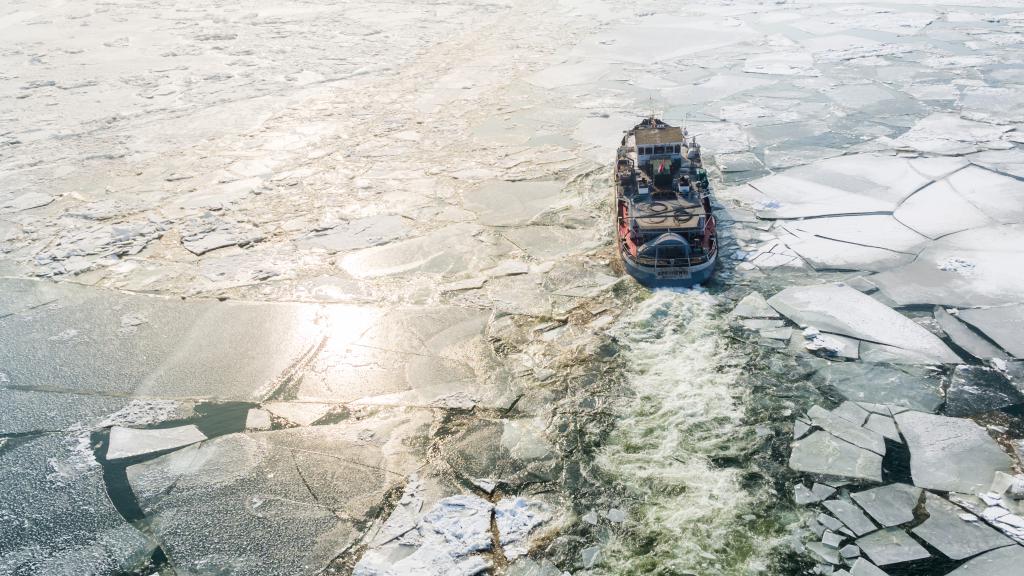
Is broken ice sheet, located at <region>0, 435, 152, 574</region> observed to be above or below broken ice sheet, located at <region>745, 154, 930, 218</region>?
below

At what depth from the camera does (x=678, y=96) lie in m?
17.0

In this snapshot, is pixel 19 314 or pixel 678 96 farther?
pixel 678 96

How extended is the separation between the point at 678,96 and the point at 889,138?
5383mm

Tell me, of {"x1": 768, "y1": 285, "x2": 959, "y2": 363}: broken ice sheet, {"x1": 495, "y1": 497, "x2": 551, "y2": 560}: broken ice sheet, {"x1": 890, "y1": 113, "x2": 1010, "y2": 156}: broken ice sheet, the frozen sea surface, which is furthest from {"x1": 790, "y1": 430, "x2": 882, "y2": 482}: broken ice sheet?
{"x1": 890, "y1": 113, "x2": 1010, "y2": 156}: broken ice sheet

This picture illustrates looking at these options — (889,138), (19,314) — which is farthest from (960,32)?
(19,314)

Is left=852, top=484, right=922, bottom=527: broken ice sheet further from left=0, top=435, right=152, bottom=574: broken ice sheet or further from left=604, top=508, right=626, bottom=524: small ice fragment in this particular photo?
left=0, top=435, right=152, bottom=574: broken ice sheet

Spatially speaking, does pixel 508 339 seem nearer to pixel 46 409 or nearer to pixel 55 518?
pixel 55 518

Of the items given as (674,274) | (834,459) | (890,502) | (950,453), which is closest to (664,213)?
(674,274)

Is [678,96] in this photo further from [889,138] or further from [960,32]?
[960,32]

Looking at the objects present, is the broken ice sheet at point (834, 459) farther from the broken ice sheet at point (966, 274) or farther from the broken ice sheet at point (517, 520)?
the broken ice sheet at point (966, 274)

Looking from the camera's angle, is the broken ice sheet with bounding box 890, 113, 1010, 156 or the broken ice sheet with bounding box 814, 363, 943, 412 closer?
the broken ice sheet with bounding box 814, 363, 943, 412

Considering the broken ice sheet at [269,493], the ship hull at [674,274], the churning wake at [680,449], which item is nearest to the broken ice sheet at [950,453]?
the churning wake at [680,449]

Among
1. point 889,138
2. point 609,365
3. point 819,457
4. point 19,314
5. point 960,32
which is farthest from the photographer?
point 960,32

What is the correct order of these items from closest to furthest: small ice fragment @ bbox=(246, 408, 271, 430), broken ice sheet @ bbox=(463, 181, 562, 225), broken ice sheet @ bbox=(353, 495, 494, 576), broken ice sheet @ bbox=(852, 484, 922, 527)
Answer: broken ice sheet @ bbox=(353, 495, 494, 576) < broken ice sheet @ bbox=(852, 484, 922, 527) < small ice fragment @ bbox=(246, 408, 271, 430) < broken ice sheet @ bbox=(463, 181, 562, 225)
